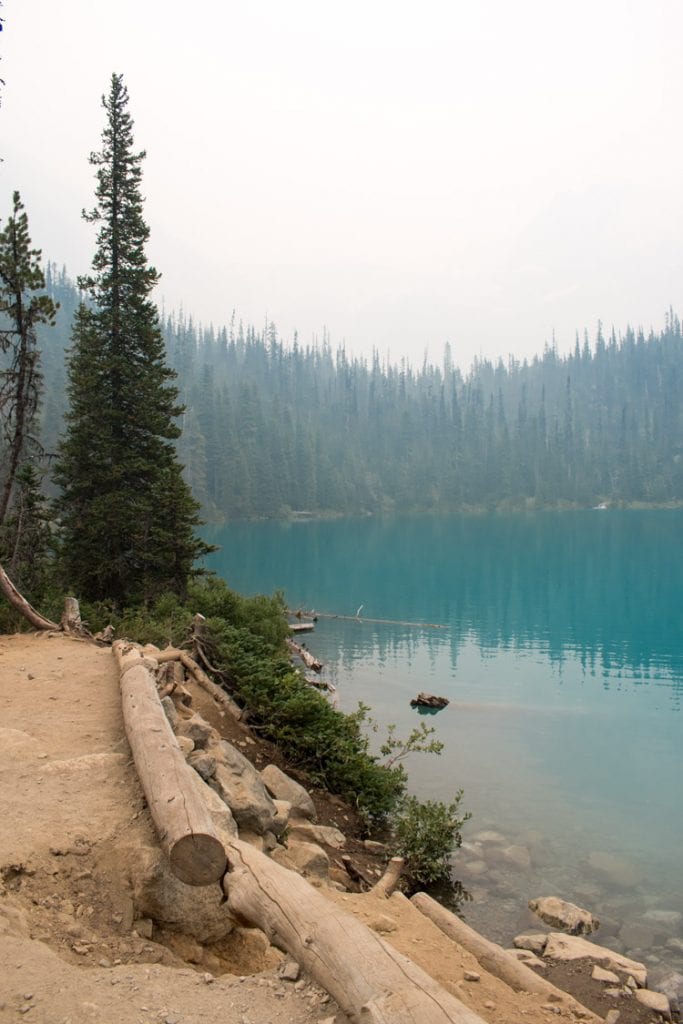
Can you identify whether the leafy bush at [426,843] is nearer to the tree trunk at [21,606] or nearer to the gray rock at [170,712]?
the gray rock at [170,712]

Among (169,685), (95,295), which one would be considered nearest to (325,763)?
(169,685)

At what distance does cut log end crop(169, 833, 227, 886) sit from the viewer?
492 cm

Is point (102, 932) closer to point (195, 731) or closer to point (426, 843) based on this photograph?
point (195, 731)

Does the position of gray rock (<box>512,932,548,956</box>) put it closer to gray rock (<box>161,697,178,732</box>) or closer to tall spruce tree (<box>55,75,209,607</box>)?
gray rock (<box>161,697,178,732</box>)

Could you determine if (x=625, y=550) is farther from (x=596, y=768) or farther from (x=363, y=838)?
(x=363, y=838)

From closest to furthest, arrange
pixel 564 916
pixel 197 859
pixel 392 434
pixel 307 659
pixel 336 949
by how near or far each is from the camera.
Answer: pixel 336 949 < pixel 197 859 < pixel 564 916 < pixel 307 659 < pixel 392 434

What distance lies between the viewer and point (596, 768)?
15.7 metres

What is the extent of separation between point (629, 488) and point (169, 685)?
445ft

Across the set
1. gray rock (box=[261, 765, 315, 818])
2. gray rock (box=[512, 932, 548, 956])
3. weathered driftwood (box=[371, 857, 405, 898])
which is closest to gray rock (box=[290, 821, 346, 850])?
gray rock (box=[261, 765, 315, 818])

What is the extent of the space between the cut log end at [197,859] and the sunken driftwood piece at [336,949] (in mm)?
200

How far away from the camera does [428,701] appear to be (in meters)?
19.4

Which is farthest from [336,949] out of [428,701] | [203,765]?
[428,701]

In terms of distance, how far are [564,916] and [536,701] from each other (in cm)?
1156

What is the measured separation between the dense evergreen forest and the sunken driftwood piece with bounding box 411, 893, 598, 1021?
8751cm
